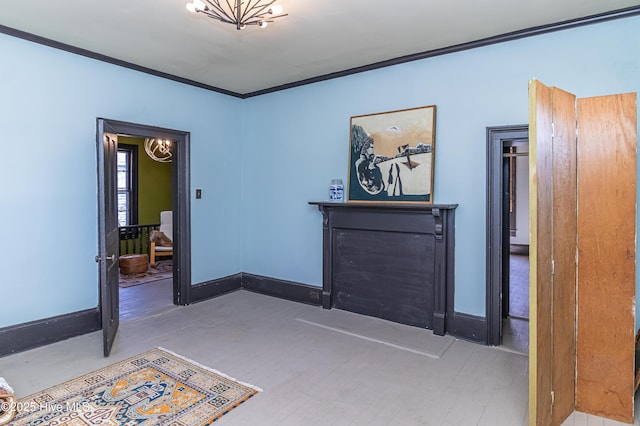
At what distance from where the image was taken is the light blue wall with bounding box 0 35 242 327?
128 inches

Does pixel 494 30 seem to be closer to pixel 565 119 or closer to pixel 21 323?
pixel 565 119

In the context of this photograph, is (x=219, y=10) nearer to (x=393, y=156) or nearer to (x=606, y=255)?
(x=393, y=156)

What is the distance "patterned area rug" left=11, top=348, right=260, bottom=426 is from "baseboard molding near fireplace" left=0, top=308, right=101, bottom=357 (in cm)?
96

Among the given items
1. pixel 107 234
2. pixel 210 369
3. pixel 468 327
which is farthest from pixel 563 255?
pixel 107 234

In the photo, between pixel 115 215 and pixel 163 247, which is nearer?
pixel 115 215

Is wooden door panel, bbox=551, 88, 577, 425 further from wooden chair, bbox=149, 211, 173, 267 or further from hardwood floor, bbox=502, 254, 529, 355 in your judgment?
wooden chair, bbox=149, 211, 173, 267

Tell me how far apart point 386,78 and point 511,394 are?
122 inches

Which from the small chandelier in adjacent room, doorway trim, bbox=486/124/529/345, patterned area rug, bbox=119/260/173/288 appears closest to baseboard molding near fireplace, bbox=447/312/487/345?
doorway trim, bbox=486/124/529/345

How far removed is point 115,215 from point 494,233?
11.8ft

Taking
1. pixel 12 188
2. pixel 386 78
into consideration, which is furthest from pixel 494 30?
pixel 12 188

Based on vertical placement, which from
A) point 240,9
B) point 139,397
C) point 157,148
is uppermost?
point 240,9

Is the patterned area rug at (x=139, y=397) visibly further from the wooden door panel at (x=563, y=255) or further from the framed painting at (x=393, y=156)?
the framed painting at (x=393, y=156)

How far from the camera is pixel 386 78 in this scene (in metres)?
4.04

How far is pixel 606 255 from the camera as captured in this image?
7.74 ft
